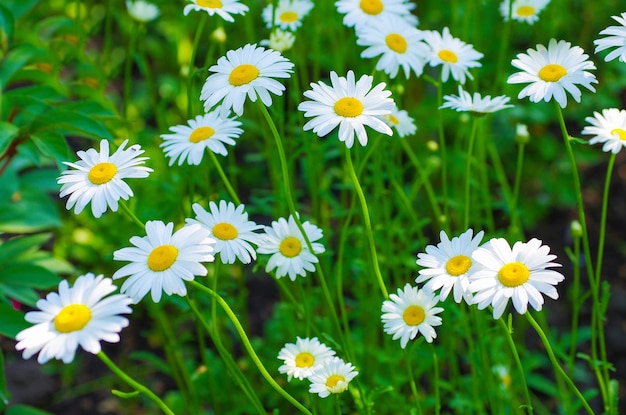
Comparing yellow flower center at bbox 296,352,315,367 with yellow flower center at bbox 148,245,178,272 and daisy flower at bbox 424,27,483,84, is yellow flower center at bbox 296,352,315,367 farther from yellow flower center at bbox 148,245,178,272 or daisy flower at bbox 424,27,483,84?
daisy flower at bbox 424,27,483,84

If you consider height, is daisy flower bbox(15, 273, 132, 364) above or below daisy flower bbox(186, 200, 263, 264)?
below

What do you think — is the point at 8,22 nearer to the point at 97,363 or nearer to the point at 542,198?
the point at 97,363

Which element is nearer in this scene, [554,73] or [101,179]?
[101,179]

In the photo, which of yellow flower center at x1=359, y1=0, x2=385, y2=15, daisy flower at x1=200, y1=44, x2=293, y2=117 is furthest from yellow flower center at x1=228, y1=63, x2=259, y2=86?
yellow flower center at x1=359, y1=0, x2=385, y2=15

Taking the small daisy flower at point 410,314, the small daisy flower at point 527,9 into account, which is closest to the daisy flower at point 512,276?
the small daisy flower at point 410,314

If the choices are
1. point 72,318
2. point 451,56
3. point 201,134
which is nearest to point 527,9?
point 451,56

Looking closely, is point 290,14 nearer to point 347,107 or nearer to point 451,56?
point 451,56
